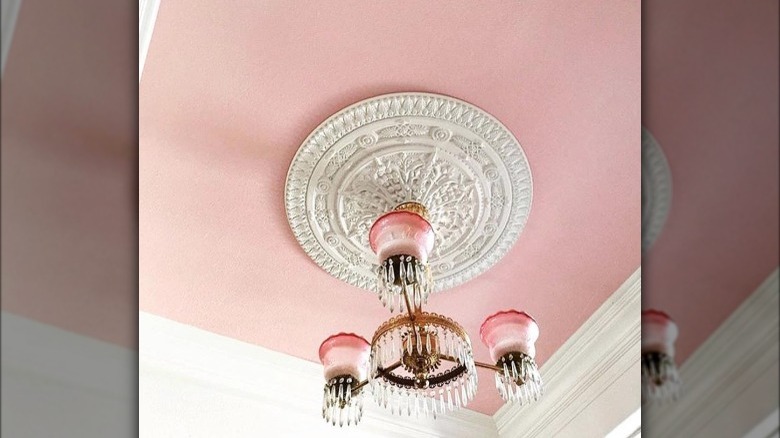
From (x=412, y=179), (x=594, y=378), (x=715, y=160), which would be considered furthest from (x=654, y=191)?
(x=594, y=378)

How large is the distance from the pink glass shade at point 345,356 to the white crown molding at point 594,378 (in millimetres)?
898

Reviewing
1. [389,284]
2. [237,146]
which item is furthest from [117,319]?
[237,146]

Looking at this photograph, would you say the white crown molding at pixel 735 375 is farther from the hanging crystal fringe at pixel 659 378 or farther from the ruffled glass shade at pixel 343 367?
the ruffled glass shade at pixel 343 367

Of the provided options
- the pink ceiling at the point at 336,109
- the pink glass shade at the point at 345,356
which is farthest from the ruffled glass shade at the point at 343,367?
the pink ceiling at the point at 336,109

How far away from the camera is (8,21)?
108 mm

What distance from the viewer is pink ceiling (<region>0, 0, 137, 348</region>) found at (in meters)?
0.11

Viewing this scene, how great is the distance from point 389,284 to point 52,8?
166cm

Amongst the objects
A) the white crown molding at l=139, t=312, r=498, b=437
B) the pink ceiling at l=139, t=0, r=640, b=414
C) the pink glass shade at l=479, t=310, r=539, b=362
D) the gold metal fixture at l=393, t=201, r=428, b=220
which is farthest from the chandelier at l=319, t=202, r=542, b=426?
the white crown molding at l=139, t=312, r=498, b=437

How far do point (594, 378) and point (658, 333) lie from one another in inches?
105

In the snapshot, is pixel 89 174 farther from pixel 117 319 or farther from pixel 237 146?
pixel 237 146

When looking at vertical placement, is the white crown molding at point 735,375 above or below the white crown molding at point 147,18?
below

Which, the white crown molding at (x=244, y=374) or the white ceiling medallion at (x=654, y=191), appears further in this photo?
the white crown molding at (x=244, y=374)

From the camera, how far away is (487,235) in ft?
7.25

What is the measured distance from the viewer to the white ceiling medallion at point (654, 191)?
107mm
